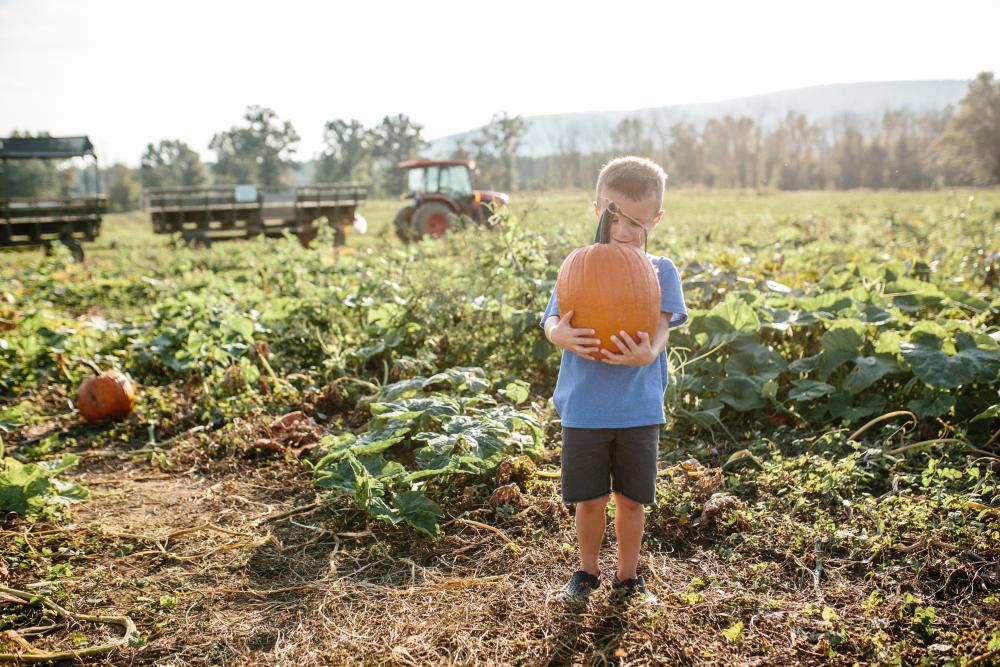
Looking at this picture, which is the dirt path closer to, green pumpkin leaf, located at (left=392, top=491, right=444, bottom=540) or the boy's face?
green pumpkin leaf, located at (left=392, top=491, right=444, bottom=540)

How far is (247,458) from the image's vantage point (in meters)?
3.70

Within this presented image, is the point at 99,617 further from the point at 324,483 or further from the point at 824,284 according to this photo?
the point at 824,284

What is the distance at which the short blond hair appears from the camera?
7.03ft

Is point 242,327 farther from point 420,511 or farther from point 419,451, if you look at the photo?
point 420,511

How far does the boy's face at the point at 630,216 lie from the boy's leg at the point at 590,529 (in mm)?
854

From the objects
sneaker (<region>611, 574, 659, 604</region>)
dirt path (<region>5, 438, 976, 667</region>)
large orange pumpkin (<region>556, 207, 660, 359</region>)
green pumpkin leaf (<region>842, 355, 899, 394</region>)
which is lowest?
dirt path (<region>5, 438, 976, 667</region>)

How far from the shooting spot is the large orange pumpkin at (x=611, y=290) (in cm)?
214

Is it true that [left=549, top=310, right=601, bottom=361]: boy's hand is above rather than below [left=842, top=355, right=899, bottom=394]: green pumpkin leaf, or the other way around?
above

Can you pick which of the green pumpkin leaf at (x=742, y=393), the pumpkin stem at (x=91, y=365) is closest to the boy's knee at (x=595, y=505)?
the green pumpkin leaf at (x=742, y=393)

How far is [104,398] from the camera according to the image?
13.5 ft

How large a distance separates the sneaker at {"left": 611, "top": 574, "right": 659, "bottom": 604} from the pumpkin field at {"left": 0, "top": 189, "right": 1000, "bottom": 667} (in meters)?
0.05

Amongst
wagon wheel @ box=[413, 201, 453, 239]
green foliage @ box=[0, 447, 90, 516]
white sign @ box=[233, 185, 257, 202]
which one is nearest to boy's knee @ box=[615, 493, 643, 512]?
green foliage @ box=[0, 447, 90, 516]

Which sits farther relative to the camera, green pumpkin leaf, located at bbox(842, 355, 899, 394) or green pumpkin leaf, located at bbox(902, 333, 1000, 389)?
green pumpkin leaf, located at bbox(842, 355, 899, 394)

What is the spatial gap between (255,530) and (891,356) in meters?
3.20
